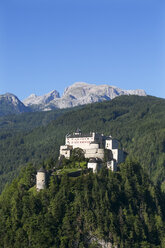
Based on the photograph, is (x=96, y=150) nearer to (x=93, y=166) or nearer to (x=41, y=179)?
(x=93, y=166)

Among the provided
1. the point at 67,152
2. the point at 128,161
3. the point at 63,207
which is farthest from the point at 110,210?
the point at 67,152

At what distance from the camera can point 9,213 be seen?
112m

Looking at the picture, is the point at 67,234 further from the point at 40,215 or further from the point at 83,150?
the point at 83,150

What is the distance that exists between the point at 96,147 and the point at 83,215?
2977 centimetres

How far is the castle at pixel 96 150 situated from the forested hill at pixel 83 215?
4492 millimetres

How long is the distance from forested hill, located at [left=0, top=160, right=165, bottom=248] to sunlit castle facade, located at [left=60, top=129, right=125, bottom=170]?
31.1 ft

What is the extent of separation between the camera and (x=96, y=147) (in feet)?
424

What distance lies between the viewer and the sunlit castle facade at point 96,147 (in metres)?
127

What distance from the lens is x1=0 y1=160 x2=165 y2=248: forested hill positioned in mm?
102438

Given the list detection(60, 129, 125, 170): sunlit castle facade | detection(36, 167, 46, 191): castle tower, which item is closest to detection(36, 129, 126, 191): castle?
detection(60, 129, 125, 170): sunlit castle facade

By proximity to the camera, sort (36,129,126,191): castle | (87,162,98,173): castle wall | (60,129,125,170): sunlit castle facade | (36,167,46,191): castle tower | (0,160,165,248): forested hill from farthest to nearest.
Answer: (60,129,125,170): sunlit castle facade
(36,129,126,191): castle
(87,162,98,173): castle wall
(36,167,46,191): castle tower
(0,160,165,248): forested hill

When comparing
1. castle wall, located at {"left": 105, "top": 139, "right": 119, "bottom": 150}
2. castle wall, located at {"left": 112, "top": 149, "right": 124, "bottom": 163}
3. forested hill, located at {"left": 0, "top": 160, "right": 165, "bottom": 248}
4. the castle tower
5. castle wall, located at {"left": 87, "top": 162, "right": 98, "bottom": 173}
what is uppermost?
castle wall, located at {"left": 105, "top": 139, "right": 119, "bottom": 150}

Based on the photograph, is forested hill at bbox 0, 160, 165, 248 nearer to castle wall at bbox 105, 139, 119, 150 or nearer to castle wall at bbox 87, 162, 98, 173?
castle wall at bbox 87, 162, 98, 173

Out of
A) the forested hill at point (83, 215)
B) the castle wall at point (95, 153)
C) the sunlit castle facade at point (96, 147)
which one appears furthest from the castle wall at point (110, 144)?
the forested hill at point (83, 215)
